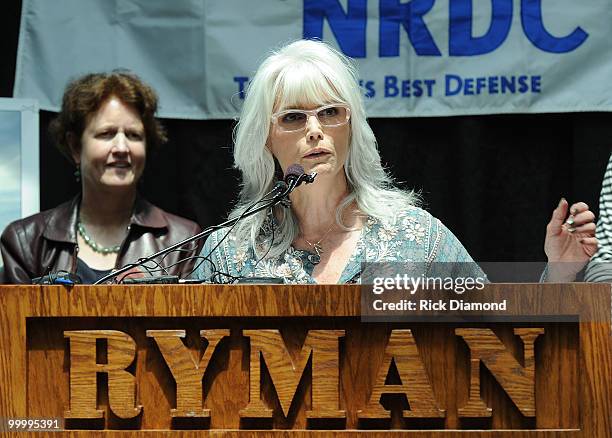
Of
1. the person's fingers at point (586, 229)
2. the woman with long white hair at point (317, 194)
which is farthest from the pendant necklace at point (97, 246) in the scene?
the person's fingers at point (586, 229)

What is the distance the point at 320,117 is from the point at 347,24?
4.87 ft

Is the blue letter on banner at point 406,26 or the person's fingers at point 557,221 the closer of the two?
the person's fingers at point 557,221

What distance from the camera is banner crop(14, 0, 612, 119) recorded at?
3785 mm

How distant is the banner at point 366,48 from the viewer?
3785 mm

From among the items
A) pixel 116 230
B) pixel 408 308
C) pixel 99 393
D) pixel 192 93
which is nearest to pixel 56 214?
pixel 116 230

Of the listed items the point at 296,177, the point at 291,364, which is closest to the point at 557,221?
the point at 296,177

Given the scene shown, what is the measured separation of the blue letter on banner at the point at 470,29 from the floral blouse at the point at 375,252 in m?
1.45

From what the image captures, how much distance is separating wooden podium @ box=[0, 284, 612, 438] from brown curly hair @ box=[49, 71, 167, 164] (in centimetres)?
180

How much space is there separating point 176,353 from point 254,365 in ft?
0.47

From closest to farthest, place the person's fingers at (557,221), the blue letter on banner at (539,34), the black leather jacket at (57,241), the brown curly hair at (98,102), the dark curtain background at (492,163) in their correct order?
1. the person's fingers at (557,221)
2. the black leather jacket at (57,241)
3. the brown curly hair at (98,102)
4. the blue letter on banner at (539,34)
5. the dark curtain background at (492,163)

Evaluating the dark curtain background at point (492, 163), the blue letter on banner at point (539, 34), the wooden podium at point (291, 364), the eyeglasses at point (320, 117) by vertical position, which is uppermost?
the blue letter on banner at point (539, 34)

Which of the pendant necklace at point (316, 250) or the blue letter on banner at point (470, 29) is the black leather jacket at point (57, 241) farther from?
the blue letter on banner at point (470, 29)

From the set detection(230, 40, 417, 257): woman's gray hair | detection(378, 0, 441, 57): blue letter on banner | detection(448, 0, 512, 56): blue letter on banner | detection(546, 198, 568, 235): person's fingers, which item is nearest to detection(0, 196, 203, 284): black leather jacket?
detection(230, 40, 417, 257): woman's gray hair

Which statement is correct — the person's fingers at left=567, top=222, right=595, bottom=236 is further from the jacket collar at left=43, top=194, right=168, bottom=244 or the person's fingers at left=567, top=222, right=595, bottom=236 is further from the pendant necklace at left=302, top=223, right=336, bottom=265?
the jacket collar at left=43, top=194, right=168, bottom=244
